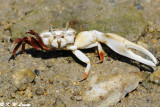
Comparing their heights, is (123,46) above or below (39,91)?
above

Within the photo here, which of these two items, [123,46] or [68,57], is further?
[68,57]

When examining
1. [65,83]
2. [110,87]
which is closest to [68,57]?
[65,83]

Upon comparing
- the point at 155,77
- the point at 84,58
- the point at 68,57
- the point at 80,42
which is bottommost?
the point at 155,77

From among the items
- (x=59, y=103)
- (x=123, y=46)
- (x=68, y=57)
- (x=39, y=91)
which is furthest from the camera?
(x=68, y=57)

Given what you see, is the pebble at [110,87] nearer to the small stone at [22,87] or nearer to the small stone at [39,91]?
the small stone at [39,91]

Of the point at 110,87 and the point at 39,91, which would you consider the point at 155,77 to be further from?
the point at 39,91

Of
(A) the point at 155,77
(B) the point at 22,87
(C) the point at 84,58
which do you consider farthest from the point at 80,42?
(A) the point at 155,77

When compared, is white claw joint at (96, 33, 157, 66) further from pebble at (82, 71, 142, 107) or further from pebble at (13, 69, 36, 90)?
pebble at (13, 69, 36, 90)

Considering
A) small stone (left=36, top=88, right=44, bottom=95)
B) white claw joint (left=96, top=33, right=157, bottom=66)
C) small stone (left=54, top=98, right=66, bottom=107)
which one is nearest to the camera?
small stone (left=54, top=98, right=66, bottom=107)

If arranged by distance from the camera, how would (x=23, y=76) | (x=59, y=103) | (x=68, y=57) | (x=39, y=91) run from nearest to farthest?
(x=59, y=103) < (x=39, y=91) < (x=23, y=76) < (x=68, y=57)

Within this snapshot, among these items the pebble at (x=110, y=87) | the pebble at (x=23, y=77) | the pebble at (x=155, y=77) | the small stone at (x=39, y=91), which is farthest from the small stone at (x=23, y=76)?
the pebble at (x=155, y=77)

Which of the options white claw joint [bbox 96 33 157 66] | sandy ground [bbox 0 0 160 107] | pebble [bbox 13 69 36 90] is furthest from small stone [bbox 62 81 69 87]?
white claw joint [bbox 96 33 157 66]

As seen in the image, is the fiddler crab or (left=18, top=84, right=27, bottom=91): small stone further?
the fiddler crab
